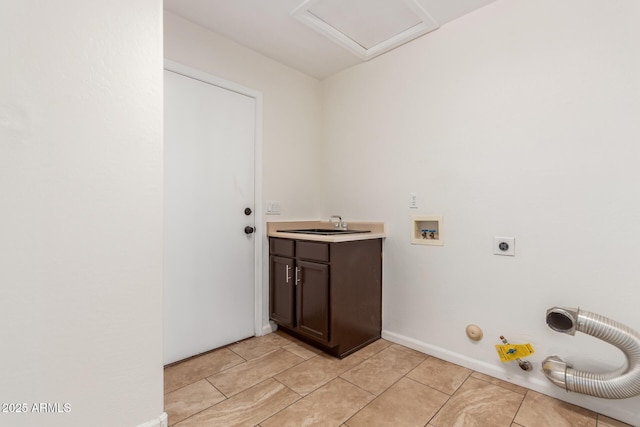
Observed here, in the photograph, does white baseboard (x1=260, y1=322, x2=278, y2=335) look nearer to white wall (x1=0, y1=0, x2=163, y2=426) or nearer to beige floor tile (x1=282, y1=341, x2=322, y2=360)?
beige floor tile (x1=282, y1=341, x2=322, y2=360)

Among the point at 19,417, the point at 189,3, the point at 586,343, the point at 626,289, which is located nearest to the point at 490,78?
the point at 626,289

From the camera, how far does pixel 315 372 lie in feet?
6.23

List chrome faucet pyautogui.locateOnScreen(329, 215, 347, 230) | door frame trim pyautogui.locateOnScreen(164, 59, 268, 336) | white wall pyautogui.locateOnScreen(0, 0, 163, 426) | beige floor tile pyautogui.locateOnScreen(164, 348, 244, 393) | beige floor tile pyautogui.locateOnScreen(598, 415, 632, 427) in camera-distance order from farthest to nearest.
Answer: chrome faucet pyautogui.locateOnScreen(329, 215, 347, 230) < door frame trim pyautogui.locateOnScreen(164, 59, 268, 336) < beige floor tile pyautogui.locateOnScreen(164, 348, 244, 393) < beige floor tile pyautogui.locateOnScreen(598, 415, 632, 427) < white wall pyautogui.locateOnScreen(0, 0, 163, 426)

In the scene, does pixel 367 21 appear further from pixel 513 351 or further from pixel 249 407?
pixel 249 407

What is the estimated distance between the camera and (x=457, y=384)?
5.75ft

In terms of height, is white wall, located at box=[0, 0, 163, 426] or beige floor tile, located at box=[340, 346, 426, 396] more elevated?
white wall, located at box=[0, 0, 163, 426]

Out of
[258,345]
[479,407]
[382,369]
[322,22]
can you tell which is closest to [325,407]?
[382,369]

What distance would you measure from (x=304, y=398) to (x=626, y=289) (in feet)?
5.75

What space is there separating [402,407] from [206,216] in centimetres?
177

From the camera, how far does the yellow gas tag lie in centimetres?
169

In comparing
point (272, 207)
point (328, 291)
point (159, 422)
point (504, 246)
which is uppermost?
point (272, 207)

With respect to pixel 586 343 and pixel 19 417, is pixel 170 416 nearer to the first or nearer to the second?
pixel 19 417

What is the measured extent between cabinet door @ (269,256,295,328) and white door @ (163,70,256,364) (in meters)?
0.17

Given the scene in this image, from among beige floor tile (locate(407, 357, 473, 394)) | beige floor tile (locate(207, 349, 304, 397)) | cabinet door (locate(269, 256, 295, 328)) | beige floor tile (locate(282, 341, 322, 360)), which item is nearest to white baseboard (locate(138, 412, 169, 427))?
beige floor tile (locate(207, 349, 304, 397))
